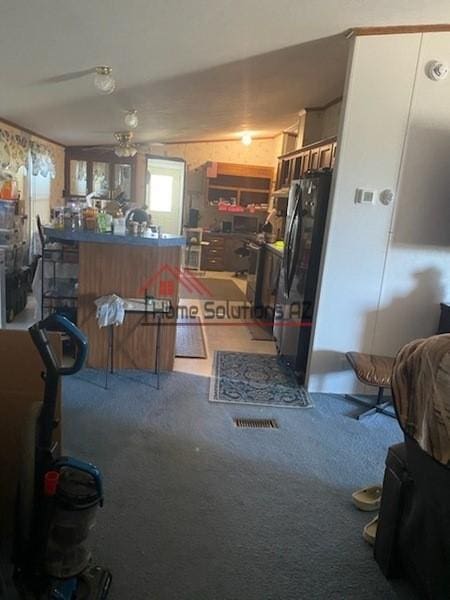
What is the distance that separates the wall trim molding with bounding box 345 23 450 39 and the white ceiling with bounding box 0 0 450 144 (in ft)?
0.24

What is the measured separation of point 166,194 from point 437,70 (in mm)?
6664

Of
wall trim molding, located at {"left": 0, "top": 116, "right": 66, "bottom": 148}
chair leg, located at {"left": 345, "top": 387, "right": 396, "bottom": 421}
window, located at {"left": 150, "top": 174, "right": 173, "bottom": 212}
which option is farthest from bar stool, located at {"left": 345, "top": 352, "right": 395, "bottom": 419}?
window, located at {"left": 150, "top": 174, "right": 173, "bottom": 212}

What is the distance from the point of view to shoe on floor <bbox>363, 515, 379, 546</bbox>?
71.6 inches

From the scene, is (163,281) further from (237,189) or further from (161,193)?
(161,193)

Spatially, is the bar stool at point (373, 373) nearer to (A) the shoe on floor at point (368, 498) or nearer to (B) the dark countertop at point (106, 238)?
(A) the shoe on floor at point (368, 498)

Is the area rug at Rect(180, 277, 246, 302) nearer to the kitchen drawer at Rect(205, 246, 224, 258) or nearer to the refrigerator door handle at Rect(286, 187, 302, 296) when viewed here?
the kitchen drawer at Rect(205, 246, 224, 258)

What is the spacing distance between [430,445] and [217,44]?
251 centimetres

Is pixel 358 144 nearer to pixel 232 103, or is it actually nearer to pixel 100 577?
pixel 232 103

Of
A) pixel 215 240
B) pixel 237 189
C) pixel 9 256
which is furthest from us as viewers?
pixel 237 189

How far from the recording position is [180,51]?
2.75 metres

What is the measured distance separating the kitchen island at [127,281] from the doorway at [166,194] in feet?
17.7

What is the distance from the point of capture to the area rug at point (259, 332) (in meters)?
4.52

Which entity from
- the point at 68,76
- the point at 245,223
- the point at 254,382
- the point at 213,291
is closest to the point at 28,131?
the point at 68,76

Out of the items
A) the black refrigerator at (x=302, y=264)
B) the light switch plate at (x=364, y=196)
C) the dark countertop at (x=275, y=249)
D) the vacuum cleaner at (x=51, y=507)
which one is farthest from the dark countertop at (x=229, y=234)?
the vacuum cleaner at (x=51, y=507)
